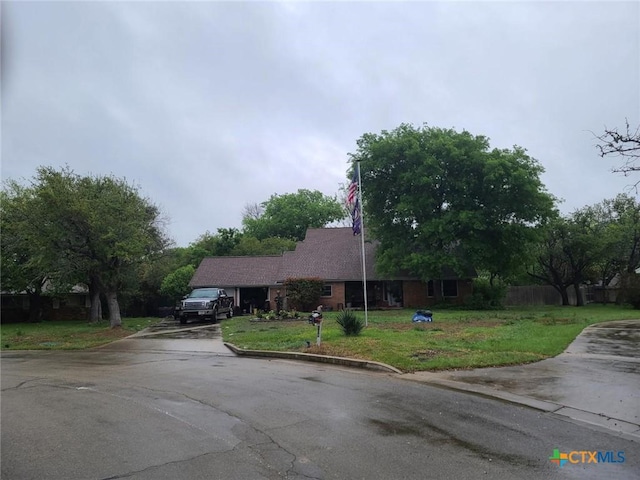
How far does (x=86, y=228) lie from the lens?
23.7 m

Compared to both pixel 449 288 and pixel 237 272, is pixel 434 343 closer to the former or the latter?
pixel 449 288

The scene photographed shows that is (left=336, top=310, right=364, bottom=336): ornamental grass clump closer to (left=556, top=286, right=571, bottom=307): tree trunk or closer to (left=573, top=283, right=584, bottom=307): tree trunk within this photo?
(left=573, top=283, right=584, bottom=307): tree trunk

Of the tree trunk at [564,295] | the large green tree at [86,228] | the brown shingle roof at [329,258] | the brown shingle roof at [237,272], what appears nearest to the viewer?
the large green tree at [86,228]

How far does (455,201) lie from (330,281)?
10.7 metres

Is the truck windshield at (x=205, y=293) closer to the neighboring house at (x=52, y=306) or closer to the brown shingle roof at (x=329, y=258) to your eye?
the brown shingle roof at (x=329, y=258)

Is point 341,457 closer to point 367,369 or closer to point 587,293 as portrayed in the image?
point 367,369

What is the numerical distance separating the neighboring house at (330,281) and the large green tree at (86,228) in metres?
12.3

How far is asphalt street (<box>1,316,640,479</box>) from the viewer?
5219 millimetres

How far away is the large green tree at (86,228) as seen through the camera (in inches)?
896

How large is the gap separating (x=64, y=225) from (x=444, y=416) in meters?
21.2

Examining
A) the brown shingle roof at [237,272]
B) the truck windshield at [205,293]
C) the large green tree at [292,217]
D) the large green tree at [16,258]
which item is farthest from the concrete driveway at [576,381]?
the large green tree at [292,217]

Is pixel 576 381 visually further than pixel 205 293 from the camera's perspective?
No

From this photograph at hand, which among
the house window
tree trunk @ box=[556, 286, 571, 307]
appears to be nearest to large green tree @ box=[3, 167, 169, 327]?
the house window

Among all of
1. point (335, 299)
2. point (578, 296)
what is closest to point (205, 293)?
point (335, 299)
